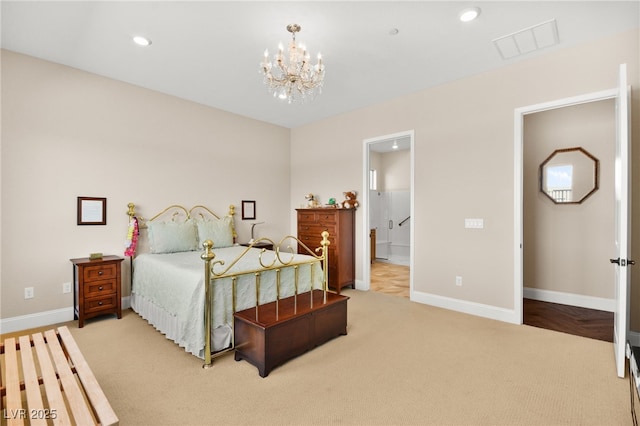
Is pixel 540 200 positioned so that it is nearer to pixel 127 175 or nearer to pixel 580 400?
pixel 580 400

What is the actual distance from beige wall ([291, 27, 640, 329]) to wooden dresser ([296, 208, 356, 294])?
114cm

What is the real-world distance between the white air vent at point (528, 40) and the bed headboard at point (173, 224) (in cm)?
422

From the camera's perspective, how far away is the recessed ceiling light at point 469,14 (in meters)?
2.56

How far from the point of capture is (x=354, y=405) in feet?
6.72

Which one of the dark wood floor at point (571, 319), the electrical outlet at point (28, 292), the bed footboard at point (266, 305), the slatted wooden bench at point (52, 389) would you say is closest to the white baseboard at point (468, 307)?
the dark wood floor at point (571, 319)

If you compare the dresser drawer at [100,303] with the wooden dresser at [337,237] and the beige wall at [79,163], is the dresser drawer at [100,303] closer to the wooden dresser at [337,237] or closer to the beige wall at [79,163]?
the beige wall at [79,163]

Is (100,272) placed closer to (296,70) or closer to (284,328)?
(284,328)

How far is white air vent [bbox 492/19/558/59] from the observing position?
284 centimetres

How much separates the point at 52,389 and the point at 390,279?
505cm

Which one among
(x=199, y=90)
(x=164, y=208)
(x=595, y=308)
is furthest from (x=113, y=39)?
(x=595, y=308)

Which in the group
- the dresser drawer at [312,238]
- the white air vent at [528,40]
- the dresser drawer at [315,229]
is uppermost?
the white air vent at [528,40]

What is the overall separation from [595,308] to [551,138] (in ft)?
7.92

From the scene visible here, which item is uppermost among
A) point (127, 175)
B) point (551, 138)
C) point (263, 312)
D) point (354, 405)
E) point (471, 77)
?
point (471, 77)

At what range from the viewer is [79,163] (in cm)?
369
